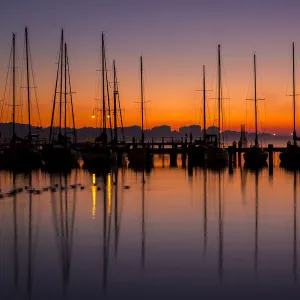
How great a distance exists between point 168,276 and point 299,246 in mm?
5331

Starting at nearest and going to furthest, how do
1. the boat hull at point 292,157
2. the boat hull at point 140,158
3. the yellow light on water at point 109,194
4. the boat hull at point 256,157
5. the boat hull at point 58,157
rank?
1. the yellow light on water at point 109,194
2. the boat hull at point 58,157
3. the boat hull at point 292,157
4. the boat hull at point 256,157
5. the boat hull at point 140,158

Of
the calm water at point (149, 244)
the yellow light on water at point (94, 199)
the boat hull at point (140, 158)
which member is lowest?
the calm water at point (149, 244)

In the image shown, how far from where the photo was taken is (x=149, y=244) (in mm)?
17438

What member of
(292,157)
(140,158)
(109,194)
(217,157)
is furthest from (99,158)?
(109,194)

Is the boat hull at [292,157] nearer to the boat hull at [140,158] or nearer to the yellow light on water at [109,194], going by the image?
the boat hull at [140,158]

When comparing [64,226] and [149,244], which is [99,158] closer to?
[64,226]

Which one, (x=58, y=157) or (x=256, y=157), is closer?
(x=58, y=157)

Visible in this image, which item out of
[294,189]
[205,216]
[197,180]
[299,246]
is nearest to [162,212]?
[205,216]

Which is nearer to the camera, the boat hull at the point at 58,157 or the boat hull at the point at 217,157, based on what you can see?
the boat hull at the point at 58,157

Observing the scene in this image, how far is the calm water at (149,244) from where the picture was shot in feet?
42.1

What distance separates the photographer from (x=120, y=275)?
13.8 m

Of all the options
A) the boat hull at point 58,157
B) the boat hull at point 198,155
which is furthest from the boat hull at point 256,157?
the boat hull at point 58,157

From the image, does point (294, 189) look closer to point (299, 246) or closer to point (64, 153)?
point (299, 246)

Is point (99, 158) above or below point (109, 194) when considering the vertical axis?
above
